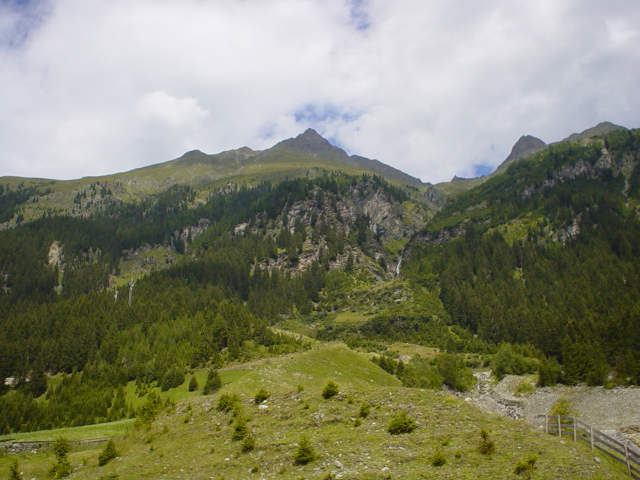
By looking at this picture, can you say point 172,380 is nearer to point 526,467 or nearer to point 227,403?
point 227,403

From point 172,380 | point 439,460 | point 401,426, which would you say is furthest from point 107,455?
point 172,380

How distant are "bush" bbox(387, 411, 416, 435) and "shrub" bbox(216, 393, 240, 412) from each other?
1521 cm

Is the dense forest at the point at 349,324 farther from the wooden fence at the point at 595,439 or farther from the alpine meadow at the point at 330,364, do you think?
the wooden fence at the point at 595,439

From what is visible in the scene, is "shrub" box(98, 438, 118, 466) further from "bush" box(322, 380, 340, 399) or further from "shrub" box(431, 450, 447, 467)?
"shrub" box(431, 450, 447, 467)

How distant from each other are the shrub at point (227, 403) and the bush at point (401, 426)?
15214 millimetres

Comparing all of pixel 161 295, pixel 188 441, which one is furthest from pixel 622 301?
pixel 161 295

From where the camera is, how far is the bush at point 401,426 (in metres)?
23.8

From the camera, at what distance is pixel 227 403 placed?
3400 centimetres

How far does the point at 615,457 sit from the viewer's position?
17469mm

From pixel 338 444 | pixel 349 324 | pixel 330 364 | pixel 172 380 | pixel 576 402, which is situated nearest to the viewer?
pixel 338 444

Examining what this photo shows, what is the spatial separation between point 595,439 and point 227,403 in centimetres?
2706

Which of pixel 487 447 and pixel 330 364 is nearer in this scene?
pixel 487 447

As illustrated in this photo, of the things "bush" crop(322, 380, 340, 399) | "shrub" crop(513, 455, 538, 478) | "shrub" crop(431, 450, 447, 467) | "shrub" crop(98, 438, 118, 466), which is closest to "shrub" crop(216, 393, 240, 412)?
"bush" crop(322, 380, 340, 399)

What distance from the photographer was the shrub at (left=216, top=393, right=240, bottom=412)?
33.6m
